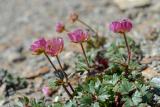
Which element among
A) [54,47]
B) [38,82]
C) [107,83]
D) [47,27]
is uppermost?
[54,47]

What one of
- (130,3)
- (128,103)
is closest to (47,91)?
(128,103)

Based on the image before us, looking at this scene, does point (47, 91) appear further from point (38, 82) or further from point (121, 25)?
point (121, 25)

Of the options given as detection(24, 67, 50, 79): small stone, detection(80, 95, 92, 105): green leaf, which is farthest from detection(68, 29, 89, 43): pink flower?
detection(24, 67, 50, 79): small stone

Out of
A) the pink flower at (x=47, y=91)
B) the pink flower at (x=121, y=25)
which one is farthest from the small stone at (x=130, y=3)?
the pink flower at (x=121, y=25)

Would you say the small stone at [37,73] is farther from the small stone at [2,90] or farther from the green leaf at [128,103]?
the green leaf at [128,103]

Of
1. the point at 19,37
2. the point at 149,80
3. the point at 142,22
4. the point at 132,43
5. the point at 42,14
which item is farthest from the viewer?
the point at 42,14

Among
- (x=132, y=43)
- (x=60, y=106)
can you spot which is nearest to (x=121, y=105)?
(x=60, y=106)

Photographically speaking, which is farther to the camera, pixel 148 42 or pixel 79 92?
pixel 148 42

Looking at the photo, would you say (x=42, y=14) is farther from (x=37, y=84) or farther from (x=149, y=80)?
(x=149, y=80)
